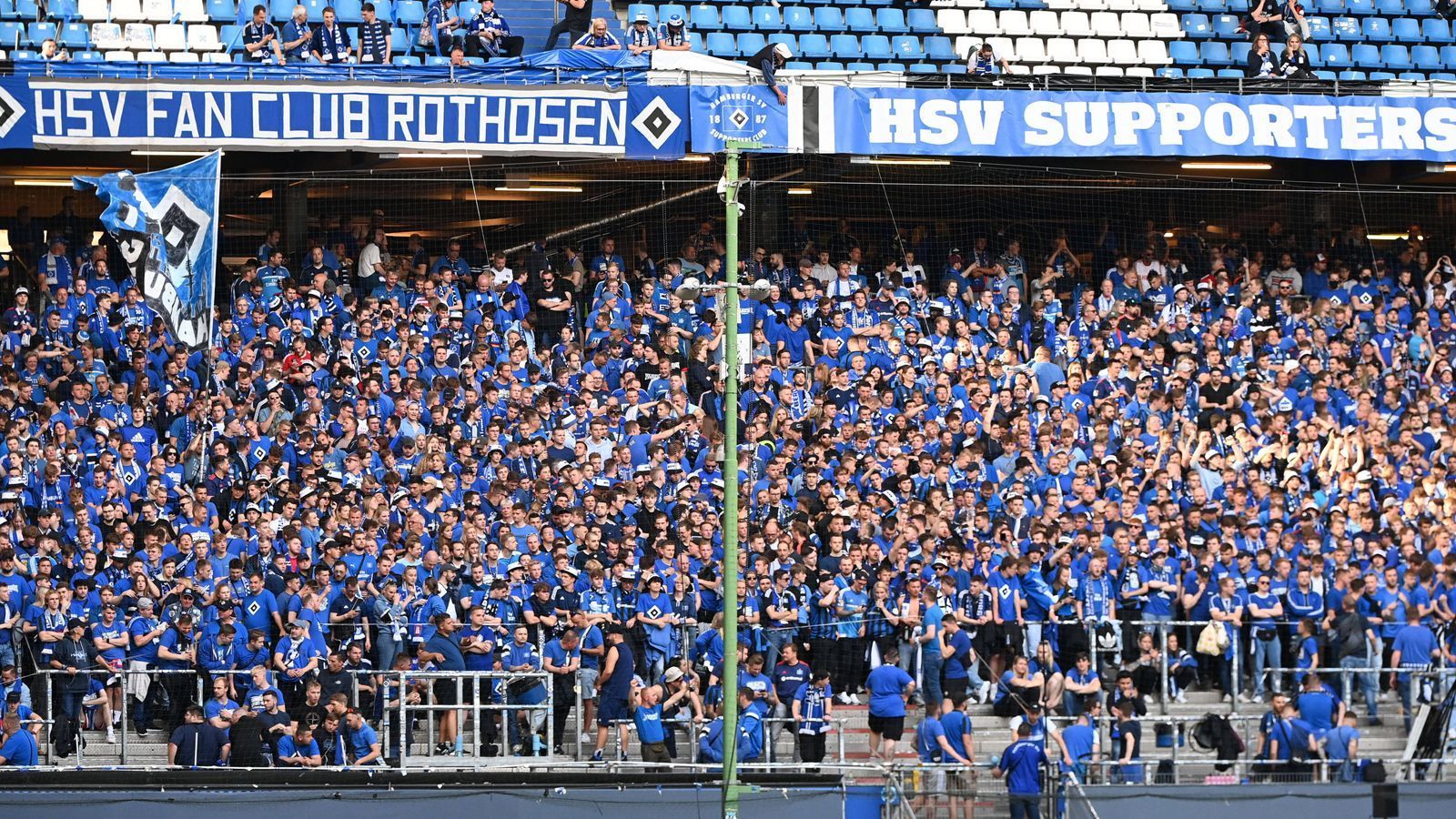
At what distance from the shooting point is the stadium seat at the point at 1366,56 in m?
26.3

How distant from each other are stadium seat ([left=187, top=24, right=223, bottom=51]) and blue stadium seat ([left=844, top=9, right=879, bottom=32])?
299 inches

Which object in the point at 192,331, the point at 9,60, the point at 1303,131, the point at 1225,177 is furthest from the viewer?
the point at 1225,177

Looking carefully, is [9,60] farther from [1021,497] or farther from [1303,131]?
[1303,131]

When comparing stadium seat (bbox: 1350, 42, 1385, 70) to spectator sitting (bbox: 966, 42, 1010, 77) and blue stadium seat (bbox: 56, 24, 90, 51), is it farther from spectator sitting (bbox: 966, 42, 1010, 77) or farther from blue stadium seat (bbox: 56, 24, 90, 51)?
blue stadium seat (bbox: 56, 24, 90, 51)

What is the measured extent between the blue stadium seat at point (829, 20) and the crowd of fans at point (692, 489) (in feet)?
8.56

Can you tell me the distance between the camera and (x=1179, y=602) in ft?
59.5

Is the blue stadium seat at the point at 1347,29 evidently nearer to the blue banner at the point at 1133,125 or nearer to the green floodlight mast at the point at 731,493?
the blue banner at the point at 1133,125

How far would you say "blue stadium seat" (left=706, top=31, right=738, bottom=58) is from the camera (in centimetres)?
2467

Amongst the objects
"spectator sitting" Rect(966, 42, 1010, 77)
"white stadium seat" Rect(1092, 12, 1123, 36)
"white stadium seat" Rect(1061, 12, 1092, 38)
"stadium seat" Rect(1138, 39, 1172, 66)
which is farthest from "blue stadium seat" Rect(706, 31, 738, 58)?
"stadium seat" Rect(1138, 39, 1172, 66)

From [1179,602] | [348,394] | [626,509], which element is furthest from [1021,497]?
[348,394]

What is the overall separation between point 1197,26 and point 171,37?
41.8ft

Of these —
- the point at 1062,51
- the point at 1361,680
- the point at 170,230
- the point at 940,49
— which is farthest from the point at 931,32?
the point at 1361,680

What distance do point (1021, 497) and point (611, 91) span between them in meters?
6.85

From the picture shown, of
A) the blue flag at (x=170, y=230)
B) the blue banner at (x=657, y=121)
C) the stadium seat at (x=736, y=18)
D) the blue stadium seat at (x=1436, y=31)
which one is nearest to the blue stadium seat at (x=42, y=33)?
the blue flag at (x=170, y=230)
